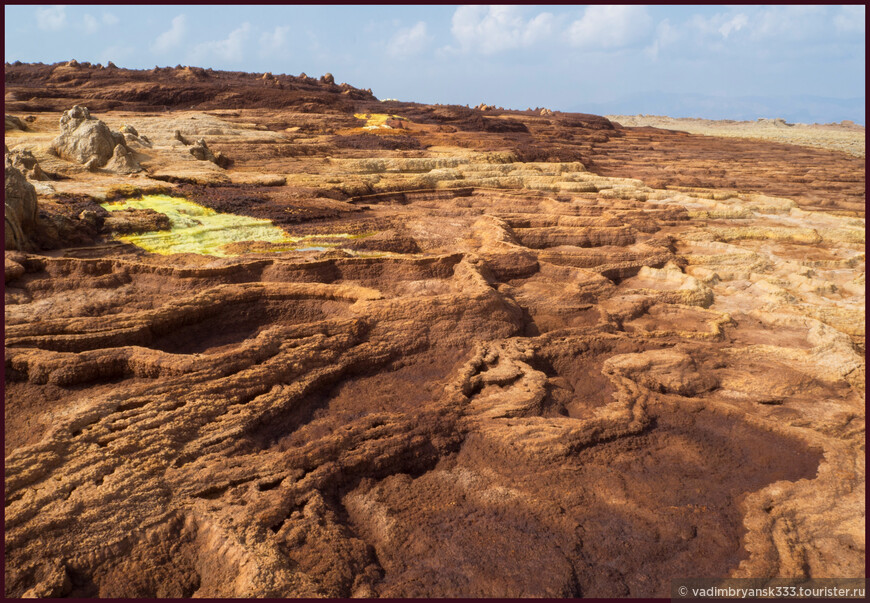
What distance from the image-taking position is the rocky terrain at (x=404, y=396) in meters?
4.43

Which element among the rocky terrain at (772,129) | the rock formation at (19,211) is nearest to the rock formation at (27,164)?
the rock formation at (19,211)

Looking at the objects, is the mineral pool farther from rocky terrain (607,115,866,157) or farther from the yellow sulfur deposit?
rocky terrain (607,115,866,157)

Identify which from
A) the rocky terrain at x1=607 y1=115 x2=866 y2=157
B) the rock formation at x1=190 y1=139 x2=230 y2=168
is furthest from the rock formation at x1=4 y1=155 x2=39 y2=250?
the rocky terrain at x1=607 y1=115 x2=866 y2=157

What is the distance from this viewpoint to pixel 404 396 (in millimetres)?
6566

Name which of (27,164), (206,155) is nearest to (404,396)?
(27,164)

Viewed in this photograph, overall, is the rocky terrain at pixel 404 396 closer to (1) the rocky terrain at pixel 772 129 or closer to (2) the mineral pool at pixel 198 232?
(2) the mineral pool at pixel 198 232

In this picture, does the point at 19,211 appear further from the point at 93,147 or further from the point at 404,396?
the point at 404,396

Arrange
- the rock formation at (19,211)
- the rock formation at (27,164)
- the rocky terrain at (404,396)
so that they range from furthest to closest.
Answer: the rock formation at (27,164) → the rock formation at (19,211) → the rocky terrain at (404,396)

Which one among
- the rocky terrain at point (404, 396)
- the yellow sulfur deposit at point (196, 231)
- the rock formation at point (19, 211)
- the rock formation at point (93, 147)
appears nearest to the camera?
the rocky terrain at point (404, 396)

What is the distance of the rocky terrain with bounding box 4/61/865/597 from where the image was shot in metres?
4.43

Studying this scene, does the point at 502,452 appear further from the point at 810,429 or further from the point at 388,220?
the point at 388,220

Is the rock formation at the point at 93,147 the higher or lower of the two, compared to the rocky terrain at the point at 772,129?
Answer: lower

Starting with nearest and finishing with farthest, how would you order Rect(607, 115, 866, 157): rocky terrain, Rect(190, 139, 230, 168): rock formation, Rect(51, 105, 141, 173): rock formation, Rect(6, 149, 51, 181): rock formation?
Rect(6, 149, 51, 181): rock formation < Rect(51, 105, 141, 173): rock formation < Rect(190, 139, 230, 168): rock formation < Rect(607, 115, 866, 157): rocky terrain

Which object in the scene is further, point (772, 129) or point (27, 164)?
point (772, 129)
